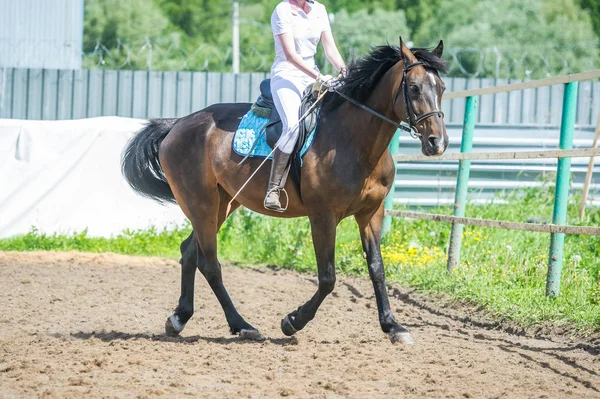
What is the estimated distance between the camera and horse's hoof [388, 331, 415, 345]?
6.71m

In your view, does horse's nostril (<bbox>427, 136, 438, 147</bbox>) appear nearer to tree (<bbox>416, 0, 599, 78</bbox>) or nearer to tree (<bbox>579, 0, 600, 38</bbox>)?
tree (<bbox>416, 0, 599, 78</bbox>)

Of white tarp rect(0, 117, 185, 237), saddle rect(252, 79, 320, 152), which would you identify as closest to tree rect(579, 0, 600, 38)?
white tarp rect(0, 117, 185, 237)

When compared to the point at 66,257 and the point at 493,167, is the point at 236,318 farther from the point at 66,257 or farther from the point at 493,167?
the point at 493,167

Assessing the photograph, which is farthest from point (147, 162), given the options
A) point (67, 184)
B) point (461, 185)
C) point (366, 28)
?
point (366, 28)

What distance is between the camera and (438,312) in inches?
332

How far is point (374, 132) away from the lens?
6.76 meters

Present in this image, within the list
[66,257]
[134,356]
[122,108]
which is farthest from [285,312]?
[122,108]

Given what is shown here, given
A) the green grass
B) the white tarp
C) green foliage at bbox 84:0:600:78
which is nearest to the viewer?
the green grass

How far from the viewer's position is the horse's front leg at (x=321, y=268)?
6789mm

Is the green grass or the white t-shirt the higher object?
the white t-shirt

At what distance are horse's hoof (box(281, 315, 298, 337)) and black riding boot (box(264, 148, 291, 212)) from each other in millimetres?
891

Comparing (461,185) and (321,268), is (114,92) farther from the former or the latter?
(321,268)

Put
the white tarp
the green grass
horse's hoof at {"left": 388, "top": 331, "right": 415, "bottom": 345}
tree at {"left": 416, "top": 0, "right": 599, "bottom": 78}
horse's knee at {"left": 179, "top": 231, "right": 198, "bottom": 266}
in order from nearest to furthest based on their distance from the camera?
horse's hoof at {"left": 388, "top": 331, "right": 415, "bottom": 345} → horse's knee at {"left": 179, "top": 231, "right": 198, "bottom": 266} → the green grass → the white tarp → tree at {"left": 416, "top": 0, "right": 599, "bottom": 78}

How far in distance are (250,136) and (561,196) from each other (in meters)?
2.73
